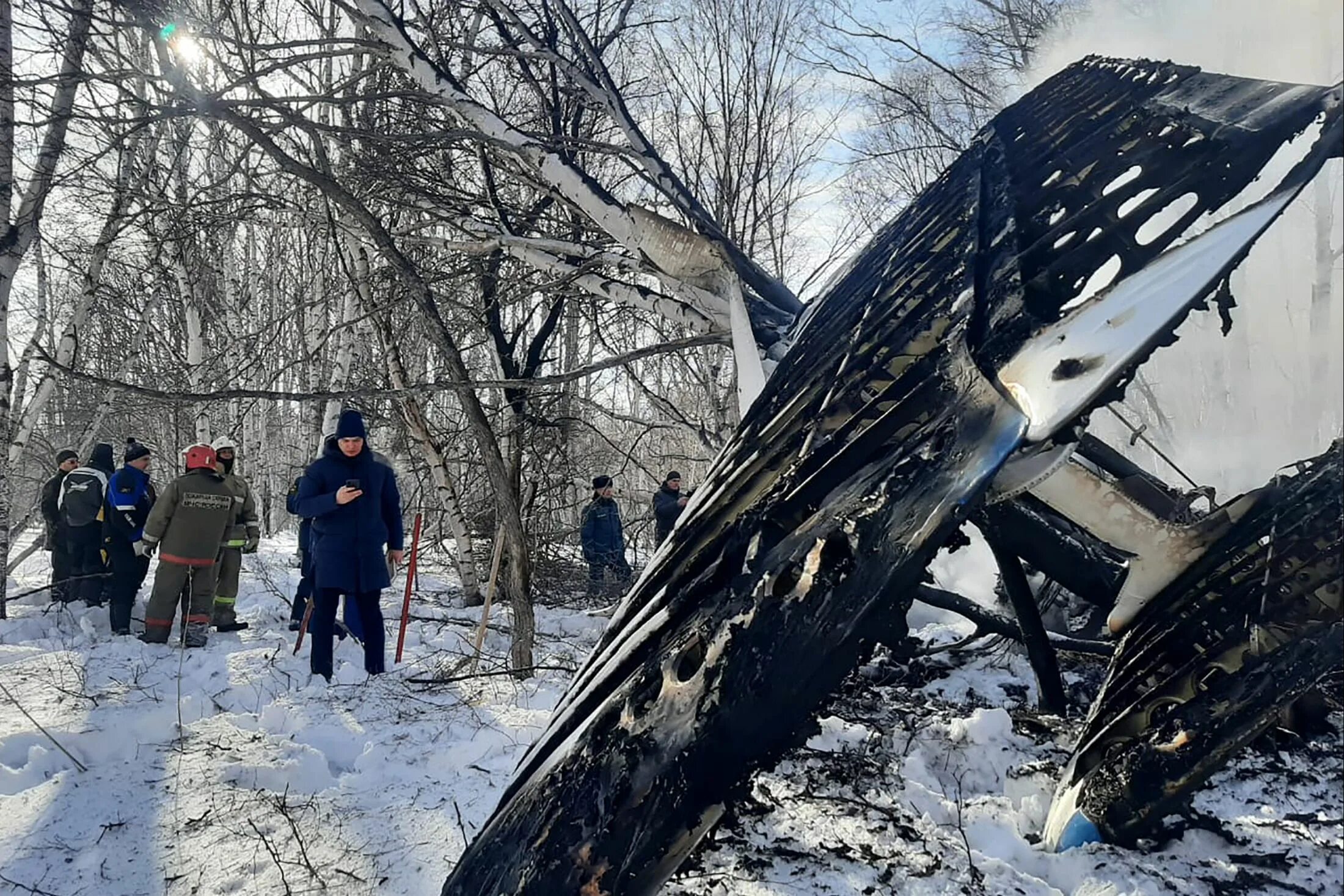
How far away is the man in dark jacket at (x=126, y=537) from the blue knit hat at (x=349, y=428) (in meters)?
2.85

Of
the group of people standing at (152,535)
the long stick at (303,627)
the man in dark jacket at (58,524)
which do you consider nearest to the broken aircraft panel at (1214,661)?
the long stick at (303,627)

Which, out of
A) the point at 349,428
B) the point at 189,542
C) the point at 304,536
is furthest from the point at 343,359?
the point at 349,428

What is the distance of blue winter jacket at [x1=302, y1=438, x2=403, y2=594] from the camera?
14.9ft

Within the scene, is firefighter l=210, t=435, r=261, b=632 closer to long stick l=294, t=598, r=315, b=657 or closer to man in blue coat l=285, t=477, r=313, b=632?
man in blue coat l=285, t=477, r=313, b=632

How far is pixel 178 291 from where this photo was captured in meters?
12.0

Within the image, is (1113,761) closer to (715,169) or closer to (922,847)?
(922,847)

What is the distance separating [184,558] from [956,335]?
256 inches

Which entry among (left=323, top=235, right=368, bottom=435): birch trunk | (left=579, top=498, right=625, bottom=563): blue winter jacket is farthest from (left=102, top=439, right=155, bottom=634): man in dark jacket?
(left=579, top=498, right=625, bottom=563): blue winter jacket

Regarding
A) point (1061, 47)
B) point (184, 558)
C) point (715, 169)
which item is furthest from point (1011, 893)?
point (715, 169)

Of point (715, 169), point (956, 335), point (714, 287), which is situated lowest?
point (956, 335)

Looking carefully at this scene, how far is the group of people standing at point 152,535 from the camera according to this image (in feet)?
19.6

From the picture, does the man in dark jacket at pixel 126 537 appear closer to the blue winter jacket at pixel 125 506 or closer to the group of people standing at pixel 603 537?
the blue winter jacket at pixel 125 506

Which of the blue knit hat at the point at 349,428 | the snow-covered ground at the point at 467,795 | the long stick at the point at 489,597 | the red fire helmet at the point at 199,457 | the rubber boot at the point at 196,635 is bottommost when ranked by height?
the rubber boot at the point at 196,635

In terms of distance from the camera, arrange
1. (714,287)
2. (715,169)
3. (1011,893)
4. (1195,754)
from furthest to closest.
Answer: (715,169)
(714,287)
(1195,754)
(1011,893)
